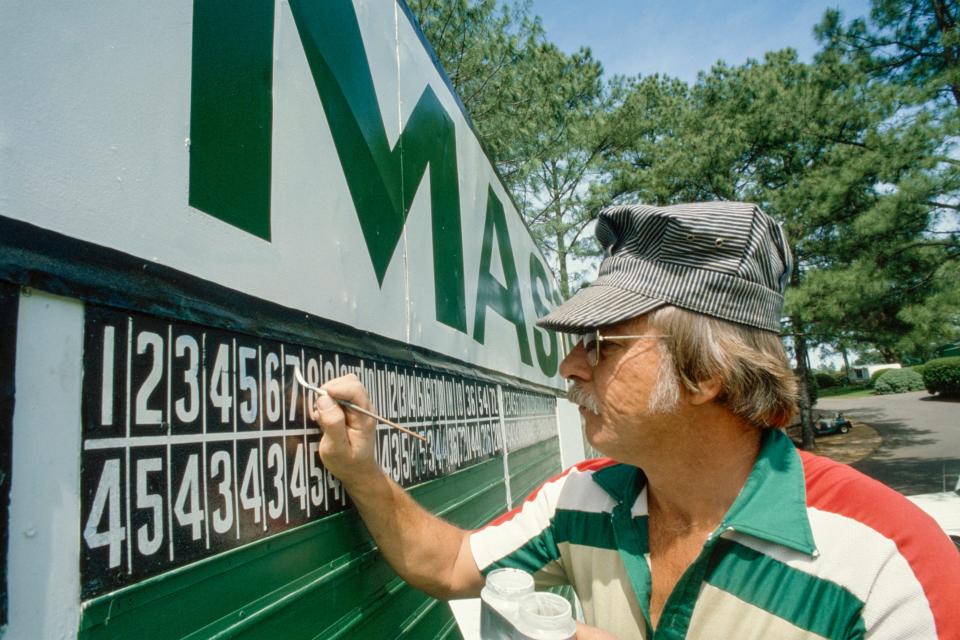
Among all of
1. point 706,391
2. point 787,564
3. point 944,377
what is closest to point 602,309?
point 706,391

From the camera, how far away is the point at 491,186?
3.30 meters

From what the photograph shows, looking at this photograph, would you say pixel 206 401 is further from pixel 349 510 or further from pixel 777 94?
pixel 777 94

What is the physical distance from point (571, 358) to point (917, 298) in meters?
11.4

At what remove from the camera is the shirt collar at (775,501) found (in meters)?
1.25

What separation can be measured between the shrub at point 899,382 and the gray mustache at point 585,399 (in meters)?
43.6

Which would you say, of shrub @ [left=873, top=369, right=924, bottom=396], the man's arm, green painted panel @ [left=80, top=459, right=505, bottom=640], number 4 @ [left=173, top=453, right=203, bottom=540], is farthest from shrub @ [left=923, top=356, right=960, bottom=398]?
number 4 @ [left=173, top=453, right=203, bottom=540]

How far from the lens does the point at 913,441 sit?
62.3 ft

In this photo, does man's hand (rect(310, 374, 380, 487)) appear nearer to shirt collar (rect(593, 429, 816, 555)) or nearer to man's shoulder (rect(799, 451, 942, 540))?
shirt collar (rect(593, 429, 816, 555))

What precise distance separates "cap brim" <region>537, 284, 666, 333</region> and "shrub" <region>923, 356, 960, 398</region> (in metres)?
35.1

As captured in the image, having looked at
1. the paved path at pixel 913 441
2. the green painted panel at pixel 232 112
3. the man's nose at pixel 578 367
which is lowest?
the paved path at pixel 913 441

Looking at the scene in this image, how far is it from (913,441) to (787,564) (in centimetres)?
2236

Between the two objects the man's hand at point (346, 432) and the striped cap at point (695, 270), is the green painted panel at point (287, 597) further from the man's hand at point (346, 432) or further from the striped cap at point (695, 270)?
the striped cap at point (695, 270)

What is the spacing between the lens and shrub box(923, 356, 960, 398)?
2878 centimetres

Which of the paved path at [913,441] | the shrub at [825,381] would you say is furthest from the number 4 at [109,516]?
the shrub at [825,381]
